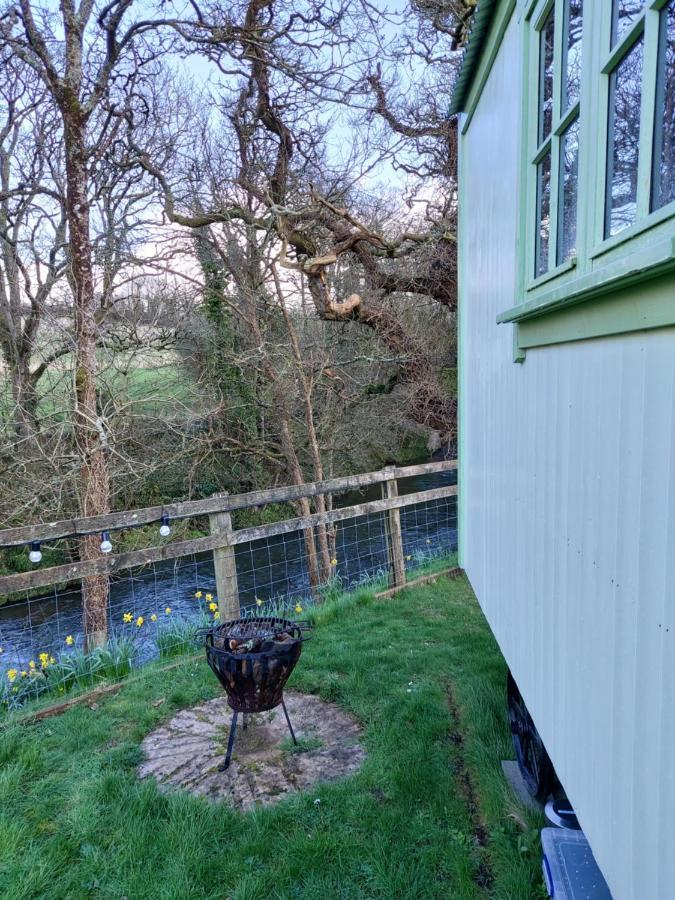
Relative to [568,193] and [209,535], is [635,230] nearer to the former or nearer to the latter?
[568,193]

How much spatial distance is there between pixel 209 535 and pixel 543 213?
3.50 meters

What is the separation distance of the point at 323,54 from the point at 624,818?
344 inches

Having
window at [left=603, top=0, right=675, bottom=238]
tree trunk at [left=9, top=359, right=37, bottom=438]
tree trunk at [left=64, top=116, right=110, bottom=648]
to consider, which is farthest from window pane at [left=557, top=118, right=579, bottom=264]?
tree trunk at [left=9, top=359, right=37, bottom=438]

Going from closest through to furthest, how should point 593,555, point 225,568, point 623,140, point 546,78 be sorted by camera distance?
point 623,140 < point 593,555 < point 546,78 < point 225,568

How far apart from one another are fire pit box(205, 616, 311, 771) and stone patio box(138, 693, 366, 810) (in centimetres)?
9

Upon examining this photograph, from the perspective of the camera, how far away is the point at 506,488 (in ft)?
7.99

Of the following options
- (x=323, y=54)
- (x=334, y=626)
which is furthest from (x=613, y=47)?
(x=323, y=54)

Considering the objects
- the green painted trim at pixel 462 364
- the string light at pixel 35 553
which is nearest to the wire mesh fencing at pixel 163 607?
the string light at pixel 35 553

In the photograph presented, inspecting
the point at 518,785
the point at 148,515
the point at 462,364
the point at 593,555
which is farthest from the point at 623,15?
the point at 148,515

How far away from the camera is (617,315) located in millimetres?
1169

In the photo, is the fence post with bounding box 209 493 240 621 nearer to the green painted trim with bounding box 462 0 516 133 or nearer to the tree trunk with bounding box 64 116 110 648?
the tree trunk with bounding box 64 116 110 648

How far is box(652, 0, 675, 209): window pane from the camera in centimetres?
103

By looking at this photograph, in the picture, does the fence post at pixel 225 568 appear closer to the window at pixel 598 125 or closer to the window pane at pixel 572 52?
the window at pixel 598 125

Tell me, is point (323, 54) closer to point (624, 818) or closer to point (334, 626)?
point (334, 626)
